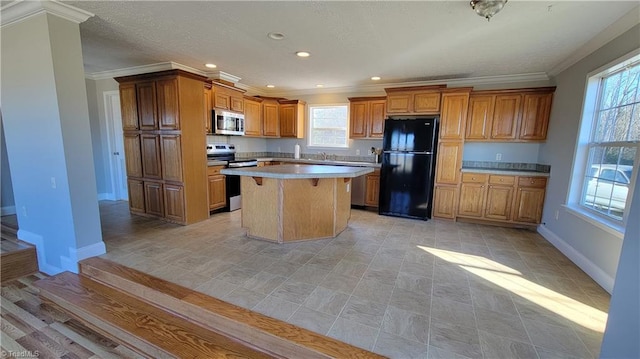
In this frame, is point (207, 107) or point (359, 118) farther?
point (359, 118)

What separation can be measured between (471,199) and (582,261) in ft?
5.49

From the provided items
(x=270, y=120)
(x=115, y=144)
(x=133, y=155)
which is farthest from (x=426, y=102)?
(x=115, y=144)

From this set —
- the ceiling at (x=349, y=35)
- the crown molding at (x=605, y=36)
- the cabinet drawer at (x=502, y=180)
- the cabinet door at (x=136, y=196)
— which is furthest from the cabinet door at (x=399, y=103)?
the cabinet door at (x=136, y=196)

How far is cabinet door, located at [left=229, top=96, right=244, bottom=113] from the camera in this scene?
15.5ft

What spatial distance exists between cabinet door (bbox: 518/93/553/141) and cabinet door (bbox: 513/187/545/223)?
2.78 feet

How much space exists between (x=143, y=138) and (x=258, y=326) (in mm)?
3627

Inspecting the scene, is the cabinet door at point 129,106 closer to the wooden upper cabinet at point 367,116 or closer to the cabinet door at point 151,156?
the cabinet door at point 151,156

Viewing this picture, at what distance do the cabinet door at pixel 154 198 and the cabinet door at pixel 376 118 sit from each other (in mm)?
3798

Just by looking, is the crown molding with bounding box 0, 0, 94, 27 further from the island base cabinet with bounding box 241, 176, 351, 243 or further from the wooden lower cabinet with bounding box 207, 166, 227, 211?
the wooden lower cabinet with bounding box 207, 166, 227, 211

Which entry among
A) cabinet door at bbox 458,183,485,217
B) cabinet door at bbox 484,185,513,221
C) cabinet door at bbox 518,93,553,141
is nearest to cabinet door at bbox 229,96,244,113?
cabinet door at bbox 458,183,485,217

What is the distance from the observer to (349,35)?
110 inches

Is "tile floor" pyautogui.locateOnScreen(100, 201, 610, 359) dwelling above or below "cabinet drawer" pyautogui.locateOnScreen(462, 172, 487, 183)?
below

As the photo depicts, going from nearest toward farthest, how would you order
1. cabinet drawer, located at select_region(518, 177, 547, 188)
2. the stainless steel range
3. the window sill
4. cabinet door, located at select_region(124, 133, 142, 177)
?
the window sill < cabinet drawer, located at select_region(518, 177, 547, 188) < cabinet door, located at select_region(124, 133, 142, 177) < the stainless steel range

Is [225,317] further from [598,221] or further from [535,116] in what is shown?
[535,116]
